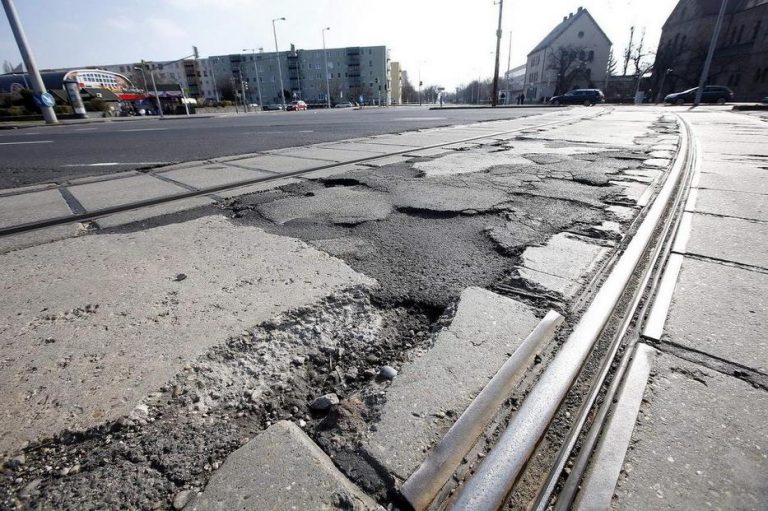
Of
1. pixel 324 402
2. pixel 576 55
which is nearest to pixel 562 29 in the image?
pixel 576 55

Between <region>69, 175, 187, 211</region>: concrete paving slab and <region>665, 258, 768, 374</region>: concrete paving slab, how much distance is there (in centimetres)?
387

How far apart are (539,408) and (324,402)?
0.66 meters

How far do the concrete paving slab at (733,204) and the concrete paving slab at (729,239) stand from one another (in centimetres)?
20

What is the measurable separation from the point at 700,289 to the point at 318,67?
10547 centimetres

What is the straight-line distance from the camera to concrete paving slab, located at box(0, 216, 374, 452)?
3.62 feet

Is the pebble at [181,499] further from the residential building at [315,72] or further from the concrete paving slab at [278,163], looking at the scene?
the residential building at [315,72]

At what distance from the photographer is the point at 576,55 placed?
2196 inches

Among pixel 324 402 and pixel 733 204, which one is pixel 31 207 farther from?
pixel 733 204

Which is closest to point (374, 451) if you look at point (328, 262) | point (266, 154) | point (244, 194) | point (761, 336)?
point (328, 262)

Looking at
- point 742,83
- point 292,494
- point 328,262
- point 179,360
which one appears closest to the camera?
point 292,494

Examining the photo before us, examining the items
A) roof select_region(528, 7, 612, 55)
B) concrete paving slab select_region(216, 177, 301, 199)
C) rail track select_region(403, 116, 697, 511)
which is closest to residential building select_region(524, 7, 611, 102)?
roof select_region(528, 7, 612, 55)

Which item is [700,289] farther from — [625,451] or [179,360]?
[179,360]

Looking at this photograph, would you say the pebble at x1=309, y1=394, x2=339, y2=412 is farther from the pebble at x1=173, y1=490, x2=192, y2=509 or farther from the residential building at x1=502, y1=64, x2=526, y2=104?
the residential building at x1=502, y1=64, x2=526, y2=104

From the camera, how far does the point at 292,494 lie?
845 mm
